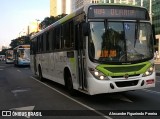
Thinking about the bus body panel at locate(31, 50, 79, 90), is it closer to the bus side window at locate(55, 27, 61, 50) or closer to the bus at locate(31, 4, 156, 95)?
the bus at locate(31, 4, 156, 95)

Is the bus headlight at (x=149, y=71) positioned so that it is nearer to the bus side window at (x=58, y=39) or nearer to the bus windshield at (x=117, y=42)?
the bus windshield at (x=117, y=42)

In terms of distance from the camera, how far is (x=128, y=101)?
1163 cm

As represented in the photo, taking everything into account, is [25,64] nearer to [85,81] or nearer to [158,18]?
[85,81]

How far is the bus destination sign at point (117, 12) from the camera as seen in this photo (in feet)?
36.9

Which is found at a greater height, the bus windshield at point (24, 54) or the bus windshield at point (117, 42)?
the bus windshield at point (117, 42)

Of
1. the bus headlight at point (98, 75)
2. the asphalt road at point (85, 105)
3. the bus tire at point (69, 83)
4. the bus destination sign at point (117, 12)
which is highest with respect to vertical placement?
the bus destination sign at point (117, 12)

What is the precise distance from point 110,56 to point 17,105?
3.32 metres

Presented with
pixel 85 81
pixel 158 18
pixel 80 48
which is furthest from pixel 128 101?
pixel 158 18

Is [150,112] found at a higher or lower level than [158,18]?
lower

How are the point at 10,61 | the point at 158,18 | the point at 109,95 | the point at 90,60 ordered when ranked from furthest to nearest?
the point at 158,18
the point at 10,61
the point at 109,95
the point at 90,60

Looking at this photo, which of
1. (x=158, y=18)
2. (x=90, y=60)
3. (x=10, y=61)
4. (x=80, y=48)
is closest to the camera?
(x=90, y=60)

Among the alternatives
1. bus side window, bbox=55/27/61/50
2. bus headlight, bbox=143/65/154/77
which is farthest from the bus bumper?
bus side window, bbox=55/27/61/50

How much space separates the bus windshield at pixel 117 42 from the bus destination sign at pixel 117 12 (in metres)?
0.22

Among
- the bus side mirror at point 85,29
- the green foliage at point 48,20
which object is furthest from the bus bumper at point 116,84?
the green foliage at point 48,20
